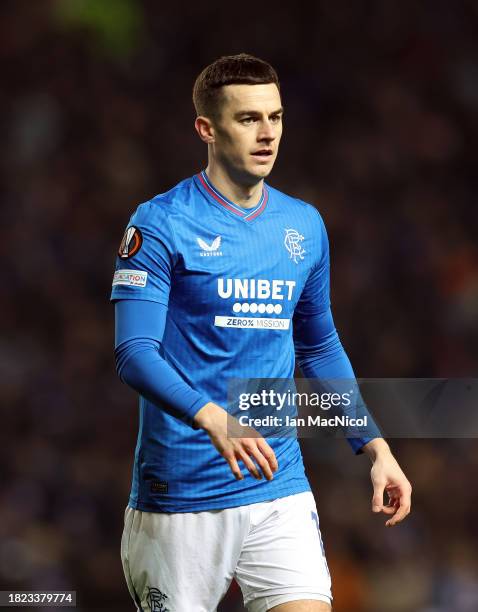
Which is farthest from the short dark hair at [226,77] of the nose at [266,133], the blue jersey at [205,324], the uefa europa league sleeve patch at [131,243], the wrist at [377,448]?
the wrist at [377,448]

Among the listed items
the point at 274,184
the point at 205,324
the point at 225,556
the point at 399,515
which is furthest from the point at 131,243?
the point at 274,184

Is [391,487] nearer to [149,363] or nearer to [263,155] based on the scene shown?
[149,363]

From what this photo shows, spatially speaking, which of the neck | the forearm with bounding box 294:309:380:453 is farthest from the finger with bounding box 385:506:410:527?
the neck

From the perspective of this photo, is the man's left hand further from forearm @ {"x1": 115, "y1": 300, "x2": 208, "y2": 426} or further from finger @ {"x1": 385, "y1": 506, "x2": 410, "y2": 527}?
forearm @ {"x1": 115, "y1": 300, "x2": 208, "y2": 426}

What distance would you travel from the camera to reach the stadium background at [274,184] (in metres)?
7.38

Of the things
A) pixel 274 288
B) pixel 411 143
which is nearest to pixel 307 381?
pixel 274 288

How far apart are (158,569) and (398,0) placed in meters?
7.45

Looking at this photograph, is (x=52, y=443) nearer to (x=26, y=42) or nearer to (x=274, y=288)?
(x=26, y=42)

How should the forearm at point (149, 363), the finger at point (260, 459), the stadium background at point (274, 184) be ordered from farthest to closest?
the stadium background at point (274, 184)
the forearm at point (149, 363)
the finger at point (260, 459)

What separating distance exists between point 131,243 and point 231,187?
39cm

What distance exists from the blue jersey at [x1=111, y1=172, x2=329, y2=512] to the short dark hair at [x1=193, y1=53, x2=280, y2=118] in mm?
276

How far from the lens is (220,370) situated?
3533 mm

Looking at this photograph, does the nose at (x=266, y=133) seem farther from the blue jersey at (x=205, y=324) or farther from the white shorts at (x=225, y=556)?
the white shorts at (x=225, y=556)

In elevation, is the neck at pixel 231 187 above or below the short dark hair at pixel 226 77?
below
